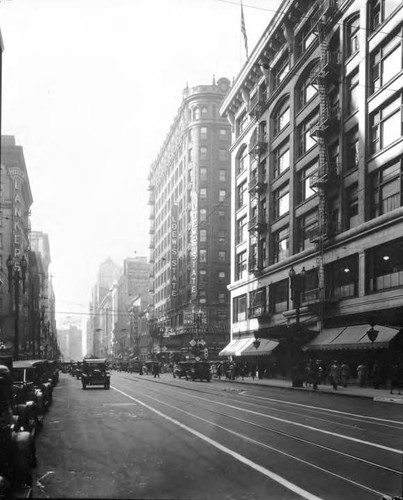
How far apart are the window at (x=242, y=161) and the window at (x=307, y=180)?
693 inches

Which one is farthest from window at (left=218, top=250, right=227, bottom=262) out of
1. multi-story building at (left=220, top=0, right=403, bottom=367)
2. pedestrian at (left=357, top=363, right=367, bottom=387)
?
pedestrian at (left=357, top=363, right=367, bottom=387)

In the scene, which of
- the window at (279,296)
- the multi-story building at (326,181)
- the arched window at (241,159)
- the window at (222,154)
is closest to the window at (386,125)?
the multi-story building at (326,181)

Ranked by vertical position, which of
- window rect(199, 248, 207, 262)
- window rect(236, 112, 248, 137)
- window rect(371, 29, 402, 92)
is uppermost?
window rect(236, 112, 248, 137)

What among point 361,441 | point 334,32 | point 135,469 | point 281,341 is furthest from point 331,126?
point 135,469

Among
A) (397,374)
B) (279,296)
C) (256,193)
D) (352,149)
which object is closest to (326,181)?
(352,149)

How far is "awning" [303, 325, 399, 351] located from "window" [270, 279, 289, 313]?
29.6ft

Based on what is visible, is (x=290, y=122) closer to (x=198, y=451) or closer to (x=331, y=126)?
(x=331, y=126)

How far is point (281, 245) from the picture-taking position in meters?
56.9

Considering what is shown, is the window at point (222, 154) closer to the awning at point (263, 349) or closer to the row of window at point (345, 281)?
the row of window at point (345, 281)

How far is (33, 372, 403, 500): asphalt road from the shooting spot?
8859 mm

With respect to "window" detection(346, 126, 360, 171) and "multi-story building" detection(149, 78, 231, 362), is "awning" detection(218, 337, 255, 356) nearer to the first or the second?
"multi-story building" detection(149, 78, 231, 362)

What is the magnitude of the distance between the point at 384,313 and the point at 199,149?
67811mm

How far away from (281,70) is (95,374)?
3256 centimetres

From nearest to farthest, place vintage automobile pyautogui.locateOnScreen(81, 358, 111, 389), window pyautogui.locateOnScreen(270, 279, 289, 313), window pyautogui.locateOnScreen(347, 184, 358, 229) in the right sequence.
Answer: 1. vintage automobile pyautogui.locateOnScreen(81, 358, 111, 389)
2. window pyautogui.locateOnScreen(347, 184, 358, 229)
3. window pyautogui.locateOnScreen(270, 279, 289, 313)
